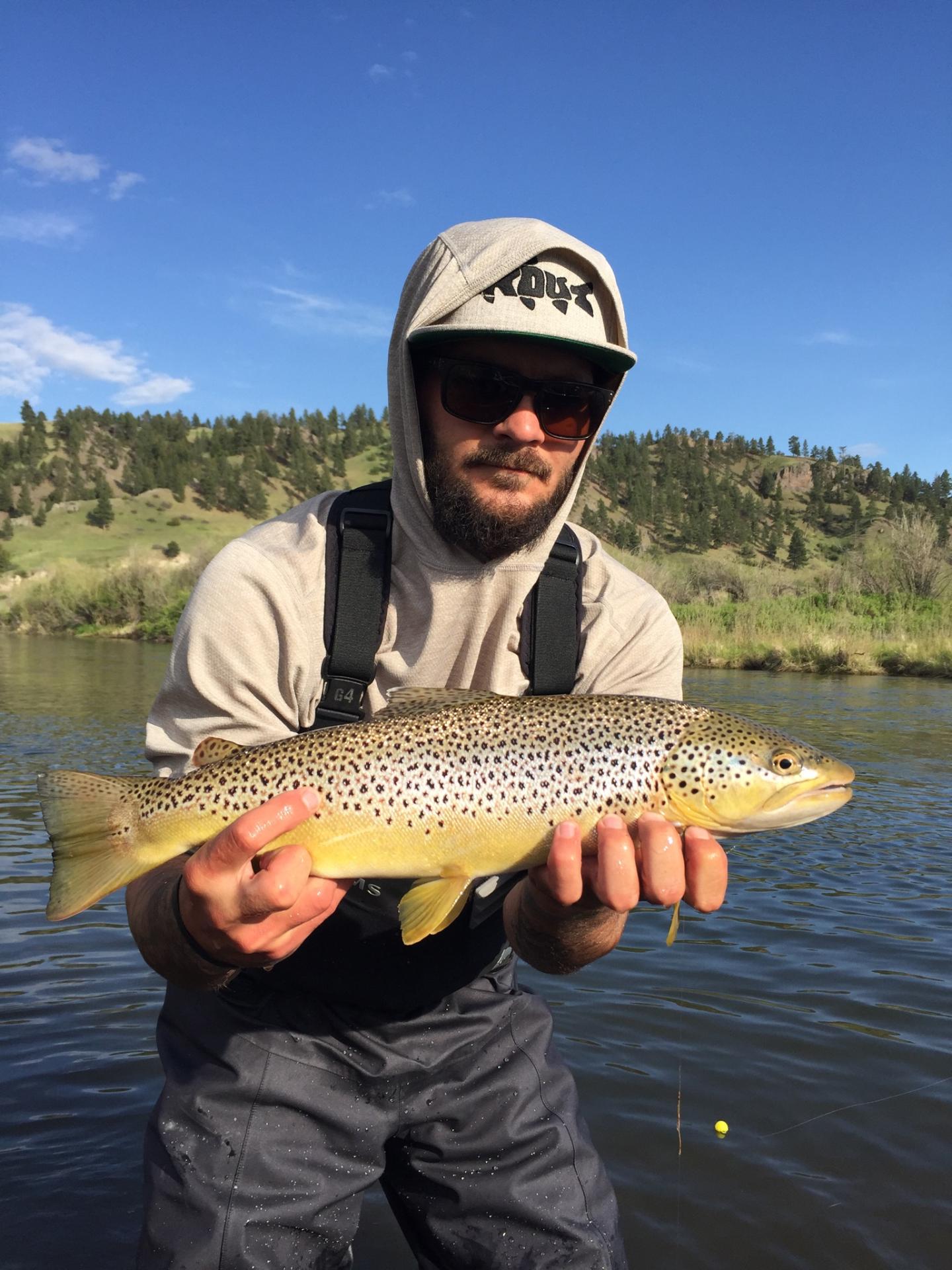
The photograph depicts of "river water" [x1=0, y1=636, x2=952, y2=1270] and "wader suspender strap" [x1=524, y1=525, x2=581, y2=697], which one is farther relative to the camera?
"river water" [x1=0, y1=636, x2=952, y2=1270]

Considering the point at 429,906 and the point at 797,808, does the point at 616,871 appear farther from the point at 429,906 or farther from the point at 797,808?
the point at 797,808

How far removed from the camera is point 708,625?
101 ft

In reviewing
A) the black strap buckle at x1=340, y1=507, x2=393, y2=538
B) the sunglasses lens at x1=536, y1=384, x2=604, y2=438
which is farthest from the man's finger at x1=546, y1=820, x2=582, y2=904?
the sunglasses lens at x1=536, y1=384, x2=604, y2=438

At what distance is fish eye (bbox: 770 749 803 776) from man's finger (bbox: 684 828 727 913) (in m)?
0.39

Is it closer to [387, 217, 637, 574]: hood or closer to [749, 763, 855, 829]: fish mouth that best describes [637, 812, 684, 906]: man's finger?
[749, 763, 855, 829]: fish mouth

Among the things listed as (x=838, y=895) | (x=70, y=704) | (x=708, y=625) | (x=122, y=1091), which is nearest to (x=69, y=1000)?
(x=122, y=1091)

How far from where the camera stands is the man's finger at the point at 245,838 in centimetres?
220

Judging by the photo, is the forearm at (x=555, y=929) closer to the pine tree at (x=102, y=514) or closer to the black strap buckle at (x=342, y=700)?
the black strap buckle at (x=342, y=700)

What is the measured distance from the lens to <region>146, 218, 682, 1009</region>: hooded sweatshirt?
2.74 m

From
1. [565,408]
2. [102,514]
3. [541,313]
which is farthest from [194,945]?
[102,514]

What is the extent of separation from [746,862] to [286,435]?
12092cm

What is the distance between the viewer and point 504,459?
310 cm

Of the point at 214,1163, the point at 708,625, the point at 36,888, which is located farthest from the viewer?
the point at 708,625

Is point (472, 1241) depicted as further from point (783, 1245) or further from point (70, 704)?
point (70, 704)
